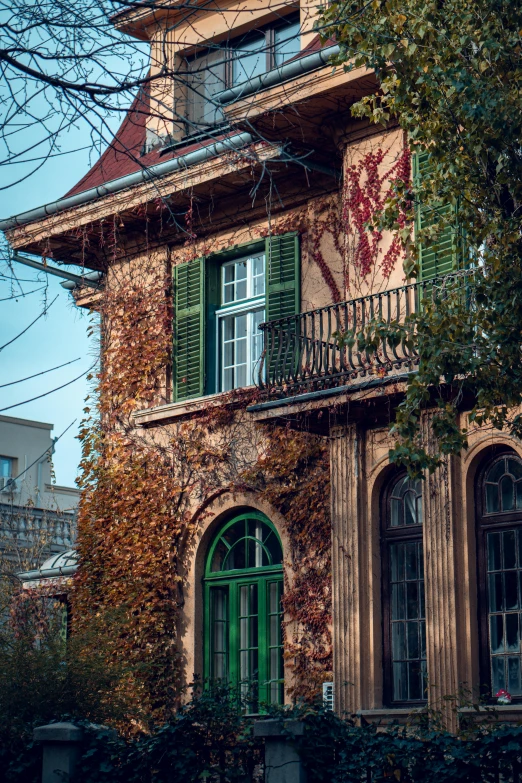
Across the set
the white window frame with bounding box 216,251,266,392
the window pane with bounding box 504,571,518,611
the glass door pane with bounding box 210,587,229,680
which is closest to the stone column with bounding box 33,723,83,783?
the window pane with bounding box 504,571,518,611

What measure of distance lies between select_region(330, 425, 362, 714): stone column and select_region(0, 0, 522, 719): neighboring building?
0.02 meters

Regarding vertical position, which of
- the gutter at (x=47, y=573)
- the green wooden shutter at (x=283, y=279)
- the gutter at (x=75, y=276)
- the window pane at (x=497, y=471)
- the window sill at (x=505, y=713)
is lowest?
the window sill at (x=505, y=713)

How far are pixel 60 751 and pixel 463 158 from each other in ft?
19.5

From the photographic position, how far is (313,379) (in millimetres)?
14047

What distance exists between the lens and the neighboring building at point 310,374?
13.0 m

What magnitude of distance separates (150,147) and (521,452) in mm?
8099

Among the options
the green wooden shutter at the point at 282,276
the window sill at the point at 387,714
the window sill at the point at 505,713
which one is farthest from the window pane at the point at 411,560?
the green wooden shutter at the point at 282,276

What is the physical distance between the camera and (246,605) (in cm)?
1591

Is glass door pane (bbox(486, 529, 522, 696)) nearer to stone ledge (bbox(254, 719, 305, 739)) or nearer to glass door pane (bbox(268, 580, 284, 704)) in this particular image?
glass door pane (bbox(268, 580, 284, 704))

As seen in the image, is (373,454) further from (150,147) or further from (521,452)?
(150,147)

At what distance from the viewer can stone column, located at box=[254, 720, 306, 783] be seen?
30.5 feet

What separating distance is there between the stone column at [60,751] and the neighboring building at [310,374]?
3.82 meters

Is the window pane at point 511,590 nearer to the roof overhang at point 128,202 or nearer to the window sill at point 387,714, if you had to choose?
the window sill at point 387,714

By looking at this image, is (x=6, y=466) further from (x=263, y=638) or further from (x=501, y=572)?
(x=501, y=572)
